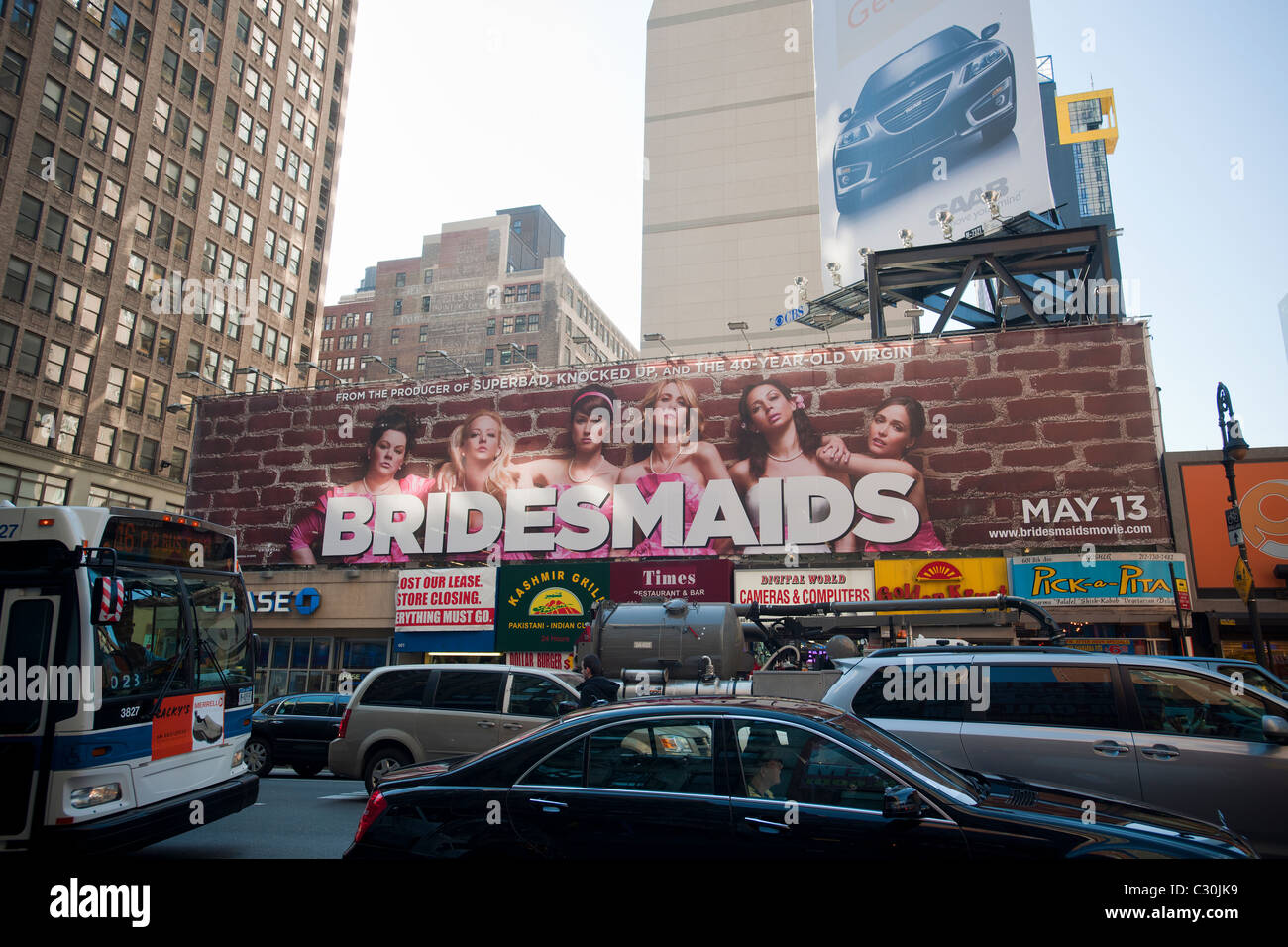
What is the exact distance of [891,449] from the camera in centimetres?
1983

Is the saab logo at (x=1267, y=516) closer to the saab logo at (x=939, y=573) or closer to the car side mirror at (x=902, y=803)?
the saab logo at (x=939, y=573)

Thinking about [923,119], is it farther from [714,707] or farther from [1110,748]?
[714,707]

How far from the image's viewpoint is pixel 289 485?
24094 mm

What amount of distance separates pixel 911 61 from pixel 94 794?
29120 mm

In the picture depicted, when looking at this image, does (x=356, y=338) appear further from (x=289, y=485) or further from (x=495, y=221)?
(x=289, y=485)

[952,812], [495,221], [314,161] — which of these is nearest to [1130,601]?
[952,812]

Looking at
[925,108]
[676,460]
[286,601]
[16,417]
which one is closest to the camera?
[676,460]

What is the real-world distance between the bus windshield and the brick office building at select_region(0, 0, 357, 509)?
87.0ft

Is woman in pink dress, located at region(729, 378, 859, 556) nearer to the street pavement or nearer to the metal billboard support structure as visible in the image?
the metal billboard support structure

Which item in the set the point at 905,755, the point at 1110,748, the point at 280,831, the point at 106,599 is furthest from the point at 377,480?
the point at 905,755

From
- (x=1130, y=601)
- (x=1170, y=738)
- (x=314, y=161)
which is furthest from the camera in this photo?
(x=314, y=161)

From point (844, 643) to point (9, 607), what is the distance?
29.6 feet

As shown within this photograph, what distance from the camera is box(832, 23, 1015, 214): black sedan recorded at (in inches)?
942

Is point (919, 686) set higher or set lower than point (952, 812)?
higher
